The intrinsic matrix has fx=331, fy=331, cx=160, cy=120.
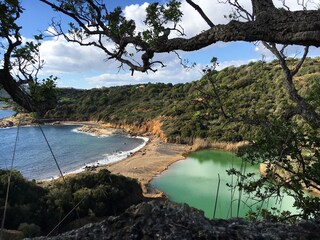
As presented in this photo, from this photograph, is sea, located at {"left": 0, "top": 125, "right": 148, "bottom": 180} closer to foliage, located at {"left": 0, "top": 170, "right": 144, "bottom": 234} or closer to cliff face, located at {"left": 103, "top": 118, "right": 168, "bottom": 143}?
cliff face, located at {"left": 103, "top": 118, "right": 168, "bottom": 143}

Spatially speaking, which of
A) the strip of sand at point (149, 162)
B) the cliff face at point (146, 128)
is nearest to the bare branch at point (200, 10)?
the strip of sand at point (149, 162)

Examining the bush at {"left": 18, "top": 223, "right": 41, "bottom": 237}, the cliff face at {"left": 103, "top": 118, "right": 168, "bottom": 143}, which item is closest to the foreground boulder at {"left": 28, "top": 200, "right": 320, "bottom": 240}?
the bush at {"left": 18, "top": 223, "right": 41, "bottom": 237}

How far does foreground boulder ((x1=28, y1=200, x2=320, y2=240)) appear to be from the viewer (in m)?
2.23

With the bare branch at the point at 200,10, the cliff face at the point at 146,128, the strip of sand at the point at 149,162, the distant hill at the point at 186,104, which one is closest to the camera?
the bare branch at the point at 200,10

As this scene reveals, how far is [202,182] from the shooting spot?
996 inches

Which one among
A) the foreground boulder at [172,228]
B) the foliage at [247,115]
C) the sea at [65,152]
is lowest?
the sea at [65,152]

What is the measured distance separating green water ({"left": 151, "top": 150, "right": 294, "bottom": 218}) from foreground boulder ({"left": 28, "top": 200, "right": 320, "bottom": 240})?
13203 millimetres

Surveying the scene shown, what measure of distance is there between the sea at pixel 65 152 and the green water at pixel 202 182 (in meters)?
8.44

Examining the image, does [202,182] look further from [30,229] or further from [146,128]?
[146,128]

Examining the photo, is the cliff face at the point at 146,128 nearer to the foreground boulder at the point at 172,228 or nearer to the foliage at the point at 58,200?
the foliage at the point at 58,200

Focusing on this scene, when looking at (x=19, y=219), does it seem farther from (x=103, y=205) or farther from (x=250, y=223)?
(x=250, y=223)

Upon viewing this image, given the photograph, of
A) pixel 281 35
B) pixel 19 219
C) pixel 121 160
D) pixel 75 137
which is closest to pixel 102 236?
pixel 281 35

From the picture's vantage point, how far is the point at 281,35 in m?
2.53

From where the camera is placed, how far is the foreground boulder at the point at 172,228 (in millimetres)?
2229
